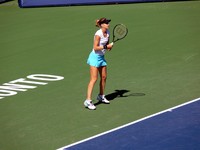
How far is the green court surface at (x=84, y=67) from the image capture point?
10.9 m

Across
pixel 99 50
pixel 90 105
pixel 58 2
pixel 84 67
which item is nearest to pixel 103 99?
pixel 90 105

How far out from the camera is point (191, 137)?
32.0 feet

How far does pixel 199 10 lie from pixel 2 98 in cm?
1066

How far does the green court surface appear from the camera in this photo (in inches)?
428

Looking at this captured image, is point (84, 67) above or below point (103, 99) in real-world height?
above

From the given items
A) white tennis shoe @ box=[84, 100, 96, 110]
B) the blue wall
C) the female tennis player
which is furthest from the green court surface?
the female tennis player

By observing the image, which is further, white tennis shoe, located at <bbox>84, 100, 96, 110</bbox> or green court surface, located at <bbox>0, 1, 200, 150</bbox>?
white tennis shoe, located at <bbox>84, 100, 96, 110</bbox>

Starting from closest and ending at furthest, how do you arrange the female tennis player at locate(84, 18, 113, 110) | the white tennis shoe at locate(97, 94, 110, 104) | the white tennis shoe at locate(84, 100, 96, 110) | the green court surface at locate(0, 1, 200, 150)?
1. the green court surface at locate(0, 1, 200, 150)
2. the female tennis player at locate(84, 18, 113, 110)
3. the white tennis shoe at locate(84, 100, 96, 110)
4. the white tennis shoe at locate(97, 94, 110, 104)

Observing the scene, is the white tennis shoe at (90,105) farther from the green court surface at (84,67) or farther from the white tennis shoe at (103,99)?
the white tennis shoe at (103,99)

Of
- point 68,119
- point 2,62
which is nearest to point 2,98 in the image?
point 68,119

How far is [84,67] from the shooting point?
49.3ft

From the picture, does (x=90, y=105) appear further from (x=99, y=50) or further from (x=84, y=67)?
(x=84, y=67)

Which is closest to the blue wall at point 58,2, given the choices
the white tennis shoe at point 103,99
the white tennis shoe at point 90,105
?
the white tennis shoe at point 103,99

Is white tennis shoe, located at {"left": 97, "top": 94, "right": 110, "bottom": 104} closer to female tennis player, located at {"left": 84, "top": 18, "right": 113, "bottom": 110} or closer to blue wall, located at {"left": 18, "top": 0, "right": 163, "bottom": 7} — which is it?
female tennis player, located at {"left": 84, "top": 18, "right": 113, "bottom": 110}
